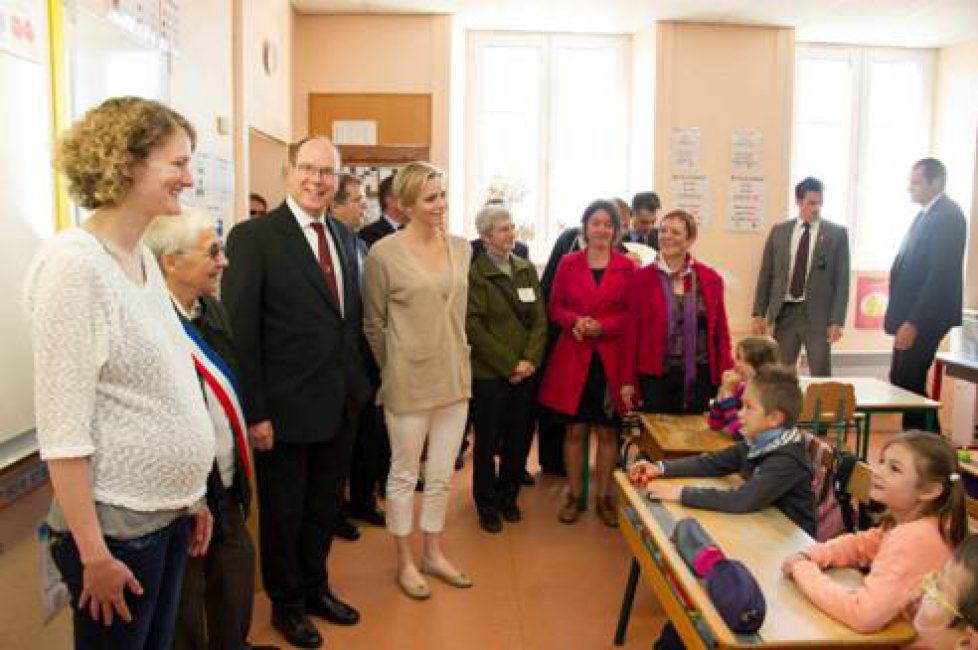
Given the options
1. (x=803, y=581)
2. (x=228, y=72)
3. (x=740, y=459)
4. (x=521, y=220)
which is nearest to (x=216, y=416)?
(x=803, y=581)

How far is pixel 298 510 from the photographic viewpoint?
2.49m

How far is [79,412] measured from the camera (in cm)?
123

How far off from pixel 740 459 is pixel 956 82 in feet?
18.2

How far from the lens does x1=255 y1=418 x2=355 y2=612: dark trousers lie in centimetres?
246

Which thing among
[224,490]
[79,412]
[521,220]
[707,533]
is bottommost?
[707,533]

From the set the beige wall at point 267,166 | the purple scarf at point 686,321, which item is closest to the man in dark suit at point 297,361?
the purple scarf at point 686,321

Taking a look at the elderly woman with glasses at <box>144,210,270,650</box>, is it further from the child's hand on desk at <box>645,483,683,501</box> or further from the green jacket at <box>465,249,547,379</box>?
the green jacket at <box>465,249,547,379</box>

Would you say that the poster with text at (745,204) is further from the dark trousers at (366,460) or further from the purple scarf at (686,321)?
the dark trousers at (366,460)

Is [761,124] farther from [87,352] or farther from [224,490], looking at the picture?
[87,352]

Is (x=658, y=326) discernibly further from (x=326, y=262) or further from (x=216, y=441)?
(x=216, y=441)

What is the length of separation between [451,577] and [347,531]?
0.69 m

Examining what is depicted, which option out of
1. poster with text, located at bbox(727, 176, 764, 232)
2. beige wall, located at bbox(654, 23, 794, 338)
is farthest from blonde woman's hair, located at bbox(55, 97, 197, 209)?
poster with text, located at bbox(727, 176, 764, 232)

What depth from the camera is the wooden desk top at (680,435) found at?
9.29 feet

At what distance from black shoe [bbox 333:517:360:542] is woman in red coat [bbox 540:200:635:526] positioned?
3.22 feet
